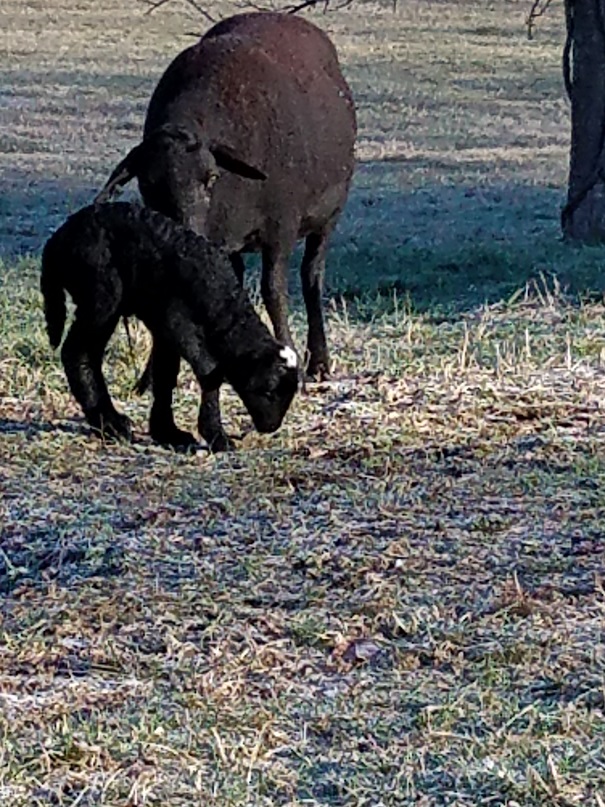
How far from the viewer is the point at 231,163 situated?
7996 millimetres

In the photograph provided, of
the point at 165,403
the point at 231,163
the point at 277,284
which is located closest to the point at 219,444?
the point at 165,403

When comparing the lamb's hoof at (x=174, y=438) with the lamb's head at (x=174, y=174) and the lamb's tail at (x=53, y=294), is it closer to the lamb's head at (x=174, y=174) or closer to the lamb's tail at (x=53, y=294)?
the lamb's tail at (x=53, y=294)

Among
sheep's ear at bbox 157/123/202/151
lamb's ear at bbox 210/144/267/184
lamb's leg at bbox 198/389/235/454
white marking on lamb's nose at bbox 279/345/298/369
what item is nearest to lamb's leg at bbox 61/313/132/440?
lamb's leg at bbox 198/389/235/454

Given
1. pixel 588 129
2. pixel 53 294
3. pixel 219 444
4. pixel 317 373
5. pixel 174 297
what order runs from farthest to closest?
pixel 588 129, pixel 317 373, pixel 53 294, pixel 219 444, pixel 174 297

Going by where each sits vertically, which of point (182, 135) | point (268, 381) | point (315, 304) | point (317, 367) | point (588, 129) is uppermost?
point (182, 135)

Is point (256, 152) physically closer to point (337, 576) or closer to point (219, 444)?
point (219, 444)

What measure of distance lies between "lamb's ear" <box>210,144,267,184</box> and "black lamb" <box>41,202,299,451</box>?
597mm

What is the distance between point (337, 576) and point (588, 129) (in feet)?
30.7

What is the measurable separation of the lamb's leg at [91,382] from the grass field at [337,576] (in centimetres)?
13

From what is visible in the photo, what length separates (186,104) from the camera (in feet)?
27.1

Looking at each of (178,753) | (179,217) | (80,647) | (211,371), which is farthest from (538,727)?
(179,217)

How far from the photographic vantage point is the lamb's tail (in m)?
7.51

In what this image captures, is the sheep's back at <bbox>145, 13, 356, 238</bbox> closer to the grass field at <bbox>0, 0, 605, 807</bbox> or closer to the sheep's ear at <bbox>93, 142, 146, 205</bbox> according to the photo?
the sheep's ear at <bbox>93, 142, 146, 205</bbox>

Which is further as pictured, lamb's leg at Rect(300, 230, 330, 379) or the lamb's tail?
lamb's leg at Rect(300, 230, 330, 379)
